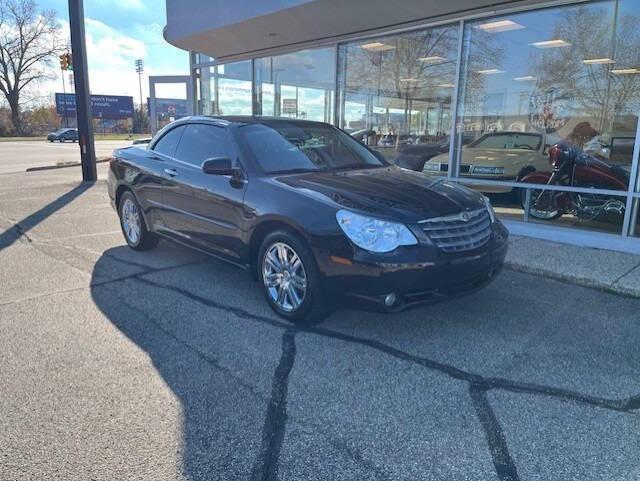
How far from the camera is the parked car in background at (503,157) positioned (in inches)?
320

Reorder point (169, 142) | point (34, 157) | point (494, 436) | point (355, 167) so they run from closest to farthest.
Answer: point (494, 436) < point (355, 167) < point (169, 142) < point (34, 157)

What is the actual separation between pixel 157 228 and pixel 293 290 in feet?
8.24

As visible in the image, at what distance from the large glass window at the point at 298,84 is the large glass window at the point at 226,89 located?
0.50m

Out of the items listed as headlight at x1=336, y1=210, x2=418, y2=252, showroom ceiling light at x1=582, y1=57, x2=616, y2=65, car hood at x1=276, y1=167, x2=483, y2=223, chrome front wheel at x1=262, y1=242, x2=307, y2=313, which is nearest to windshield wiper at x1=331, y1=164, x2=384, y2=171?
car hood at x1=276, y1=167, x2=483, y2=223

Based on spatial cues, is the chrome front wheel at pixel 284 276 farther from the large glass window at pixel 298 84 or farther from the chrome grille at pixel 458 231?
the large glass window at pixel 298 84

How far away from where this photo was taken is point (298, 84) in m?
11.5

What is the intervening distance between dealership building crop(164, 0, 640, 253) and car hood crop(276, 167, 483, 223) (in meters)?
3.61

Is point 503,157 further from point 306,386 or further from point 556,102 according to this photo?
point 306,386

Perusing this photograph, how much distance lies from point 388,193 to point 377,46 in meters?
6.64

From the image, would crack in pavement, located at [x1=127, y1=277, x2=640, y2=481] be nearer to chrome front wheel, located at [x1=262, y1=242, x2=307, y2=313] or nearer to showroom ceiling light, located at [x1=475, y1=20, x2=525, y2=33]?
chrome front wheel, located at [x1=262, y1=242, x2=307, y2=313]

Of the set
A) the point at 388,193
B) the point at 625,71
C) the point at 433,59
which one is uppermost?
the point at 433,59

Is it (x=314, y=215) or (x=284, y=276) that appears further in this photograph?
(x=284, y=276)

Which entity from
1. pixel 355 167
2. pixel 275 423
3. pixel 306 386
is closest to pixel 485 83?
pixel 355 167

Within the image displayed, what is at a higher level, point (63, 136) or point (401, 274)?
point (63, 136)
